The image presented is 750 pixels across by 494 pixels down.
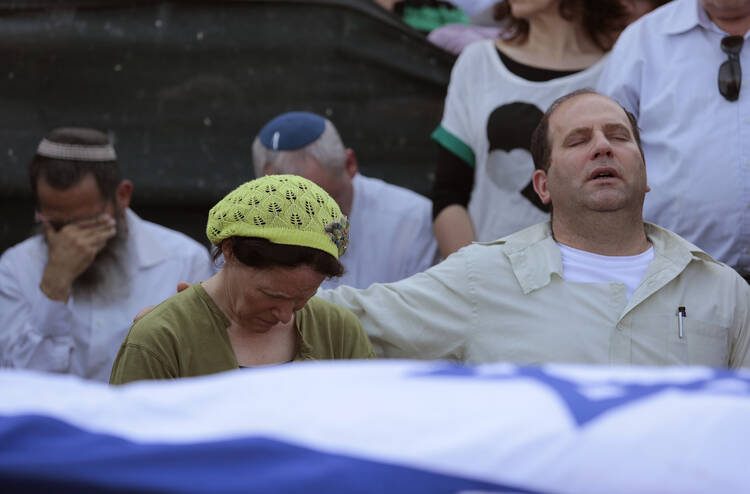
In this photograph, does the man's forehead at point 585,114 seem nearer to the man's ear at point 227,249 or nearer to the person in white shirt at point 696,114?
the person in white shirt at point 696,114

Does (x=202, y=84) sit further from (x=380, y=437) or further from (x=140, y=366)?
(x=380, y=437)

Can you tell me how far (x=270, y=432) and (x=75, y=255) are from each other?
2.72 m

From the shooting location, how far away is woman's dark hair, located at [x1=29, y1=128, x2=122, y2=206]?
13.0 ft

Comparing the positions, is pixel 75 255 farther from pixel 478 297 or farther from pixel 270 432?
pixel 270 432

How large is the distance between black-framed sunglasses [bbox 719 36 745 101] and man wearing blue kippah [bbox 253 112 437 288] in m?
1.16

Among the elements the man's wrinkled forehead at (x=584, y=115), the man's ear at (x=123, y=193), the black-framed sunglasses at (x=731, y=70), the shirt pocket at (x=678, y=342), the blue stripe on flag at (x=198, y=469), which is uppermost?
the black-framed sunglasses at (x=731, y=70)

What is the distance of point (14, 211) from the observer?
4551 millimetres

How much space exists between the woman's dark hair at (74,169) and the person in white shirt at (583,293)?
4.94 ft

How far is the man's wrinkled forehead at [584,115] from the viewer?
2955mm

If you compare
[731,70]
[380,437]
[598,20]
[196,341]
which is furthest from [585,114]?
[380,437]

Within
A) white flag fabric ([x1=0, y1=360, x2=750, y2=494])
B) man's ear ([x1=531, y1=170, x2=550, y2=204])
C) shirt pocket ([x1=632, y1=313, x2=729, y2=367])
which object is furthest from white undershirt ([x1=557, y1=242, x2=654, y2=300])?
white flag fabric ([x1=0, y1=360, x2=750, y2=494])

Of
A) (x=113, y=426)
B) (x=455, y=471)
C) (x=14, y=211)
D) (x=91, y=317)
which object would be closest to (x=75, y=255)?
(x=91, y=317)

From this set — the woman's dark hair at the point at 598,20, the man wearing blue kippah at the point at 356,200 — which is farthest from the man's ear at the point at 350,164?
the woman's dark hair at the point at 598,20

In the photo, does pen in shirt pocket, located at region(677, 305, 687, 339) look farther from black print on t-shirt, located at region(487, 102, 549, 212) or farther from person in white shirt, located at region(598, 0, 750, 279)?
black print on t-shirt, located at region(487, 102, 549, 212)
